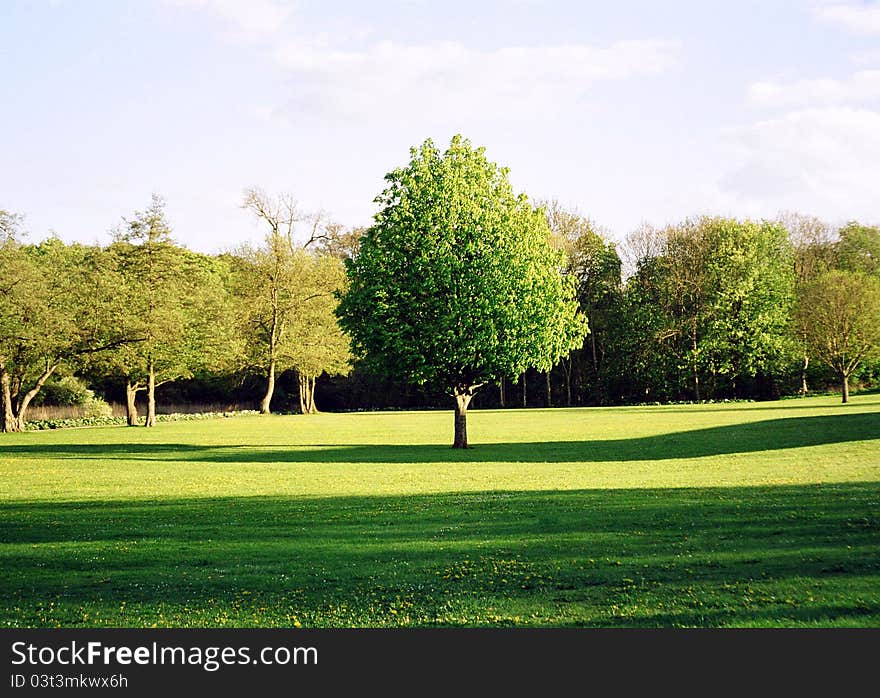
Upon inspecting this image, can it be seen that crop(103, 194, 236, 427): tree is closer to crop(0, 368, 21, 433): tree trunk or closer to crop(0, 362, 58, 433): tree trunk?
crop(0, 362, 58, 433): tree trunk

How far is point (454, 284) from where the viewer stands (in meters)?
34.6

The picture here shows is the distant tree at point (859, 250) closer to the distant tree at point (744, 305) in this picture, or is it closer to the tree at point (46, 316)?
the distant tree at point (744, 305)

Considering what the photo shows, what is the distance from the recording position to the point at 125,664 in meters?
7.89

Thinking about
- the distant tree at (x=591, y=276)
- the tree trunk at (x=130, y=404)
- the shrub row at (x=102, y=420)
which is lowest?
the shrub row at (x=102, y=420)

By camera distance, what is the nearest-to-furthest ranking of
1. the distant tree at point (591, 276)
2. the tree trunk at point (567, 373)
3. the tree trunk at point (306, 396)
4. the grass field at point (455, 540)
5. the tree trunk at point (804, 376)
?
the grass field at point (455, 540), the tree trunk at point (804, 376), the tree trunk at point (306, 396), the distant tree at point (591, 276), the tree trunk at point (567, 373)

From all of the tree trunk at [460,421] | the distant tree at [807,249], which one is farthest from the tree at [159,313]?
the distant tree at [807,249]

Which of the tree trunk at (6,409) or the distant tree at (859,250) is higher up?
the distant tree at (859,250)

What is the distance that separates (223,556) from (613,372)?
75928 millimetres

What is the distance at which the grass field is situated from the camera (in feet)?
31.3

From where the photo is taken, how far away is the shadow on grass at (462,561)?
941 centimetres

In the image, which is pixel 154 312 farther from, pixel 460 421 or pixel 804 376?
pixel 804 376

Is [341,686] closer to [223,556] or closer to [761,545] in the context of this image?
[223,556]

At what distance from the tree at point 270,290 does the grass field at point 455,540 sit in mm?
47292

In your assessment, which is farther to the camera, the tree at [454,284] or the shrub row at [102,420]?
the shrub row at [102,420]
